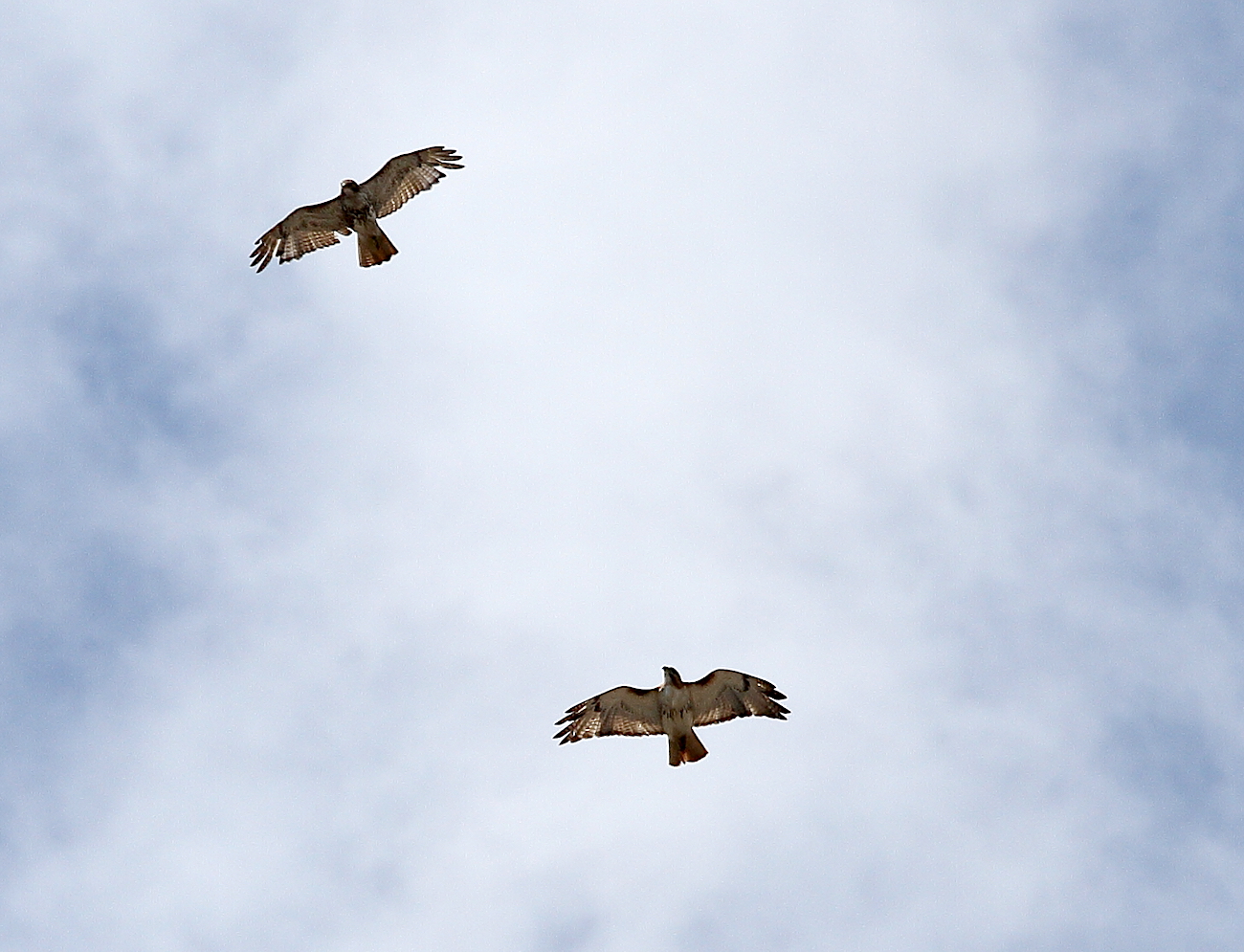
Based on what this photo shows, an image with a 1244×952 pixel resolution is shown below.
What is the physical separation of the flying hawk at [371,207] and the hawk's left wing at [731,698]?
9.34m

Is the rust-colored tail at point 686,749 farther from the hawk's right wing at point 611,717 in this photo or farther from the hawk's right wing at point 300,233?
the hawk's right wing at point 300,233

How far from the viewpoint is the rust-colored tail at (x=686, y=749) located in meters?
24.2

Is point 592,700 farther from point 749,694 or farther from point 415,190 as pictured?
point 415,190

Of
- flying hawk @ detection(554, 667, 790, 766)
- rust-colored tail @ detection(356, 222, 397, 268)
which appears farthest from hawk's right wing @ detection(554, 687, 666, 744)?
rust-colored tail @ detection(356, 222, 397, 268)

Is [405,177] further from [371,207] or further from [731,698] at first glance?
Result: [731,698]

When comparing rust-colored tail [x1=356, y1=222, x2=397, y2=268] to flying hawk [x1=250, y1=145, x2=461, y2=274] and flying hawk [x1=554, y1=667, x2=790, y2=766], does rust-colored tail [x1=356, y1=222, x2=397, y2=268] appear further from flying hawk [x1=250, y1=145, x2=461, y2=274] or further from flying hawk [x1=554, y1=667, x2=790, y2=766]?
flying hawk [x1=554, y1=667, x2=790, y2=766]

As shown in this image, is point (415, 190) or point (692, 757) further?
point (415, 190)

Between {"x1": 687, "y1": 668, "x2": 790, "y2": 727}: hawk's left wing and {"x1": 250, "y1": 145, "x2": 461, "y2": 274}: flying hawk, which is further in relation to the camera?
{"x1": 250, "y1": 145, "x2": 461, "y2": 274}: flying hawk

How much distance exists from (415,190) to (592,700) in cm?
969

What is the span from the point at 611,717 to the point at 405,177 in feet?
33.4

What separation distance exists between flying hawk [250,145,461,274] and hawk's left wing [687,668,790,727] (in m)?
9.34

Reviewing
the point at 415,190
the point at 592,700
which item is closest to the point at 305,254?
the point at 415,190

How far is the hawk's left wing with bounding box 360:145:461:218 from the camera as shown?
2772 cm

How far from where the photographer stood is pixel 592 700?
980 inches
